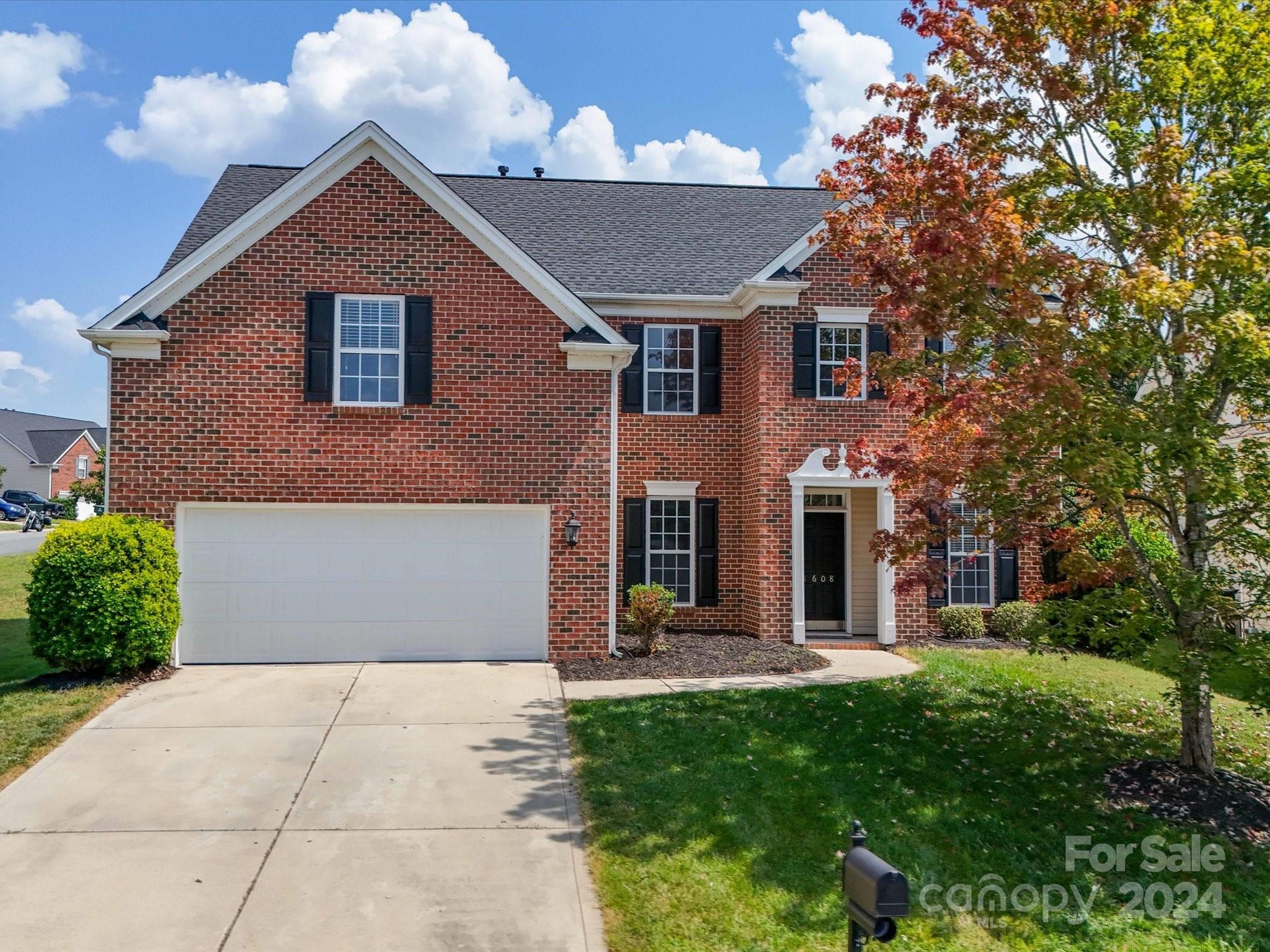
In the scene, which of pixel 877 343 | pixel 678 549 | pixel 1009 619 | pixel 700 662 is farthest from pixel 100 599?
pixel 1009 619

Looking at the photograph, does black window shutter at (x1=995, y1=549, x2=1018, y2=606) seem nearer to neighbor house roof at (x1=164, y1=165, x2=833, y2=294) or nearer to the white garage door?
neighbor house roof at (x1=164, y1=165, x2=833, y2=294)

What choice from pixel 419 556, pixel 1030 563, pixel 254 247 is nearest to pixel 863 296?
pixel 1030 563

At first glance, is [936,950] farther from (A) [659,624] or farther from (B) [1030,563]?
(B) [1030,563]

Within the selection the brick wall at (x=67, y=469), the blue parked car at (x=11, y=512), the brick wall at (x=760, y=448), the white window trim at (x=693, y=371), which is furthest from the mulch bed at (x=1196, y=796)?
the brick wall at (x=67, y=469)

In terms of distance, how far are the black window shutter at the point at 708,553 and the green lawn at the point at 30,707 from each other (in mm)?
8848

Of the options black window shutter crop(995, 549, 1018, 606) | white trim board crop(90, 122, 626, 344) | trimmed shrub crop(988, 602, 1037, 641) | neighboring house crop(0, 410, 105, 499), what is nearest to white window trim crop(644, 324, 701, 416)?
white trim board crop(90, 122, 626, 344)

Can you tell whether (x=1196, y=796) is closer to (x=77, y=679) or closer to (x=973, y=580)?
(x=973, y=580)

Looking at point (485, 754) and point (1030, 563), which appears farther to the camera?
point (1030, 563)

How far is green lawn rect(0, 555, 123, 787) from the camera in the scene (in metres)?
8.30

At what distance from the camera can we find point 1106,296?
7629 mm

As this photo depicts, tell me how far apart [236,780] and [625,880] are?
3714 millimetres

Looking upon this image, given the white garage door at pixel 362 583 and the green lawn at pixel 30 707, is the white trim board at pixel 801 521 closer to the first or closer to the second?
the white garage door at pixel 362 583

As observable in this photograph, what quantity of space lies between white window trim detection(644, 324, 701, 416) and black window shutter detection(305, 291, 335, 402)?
5542 millimetres

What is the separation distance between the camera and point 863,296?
15.3 meters
